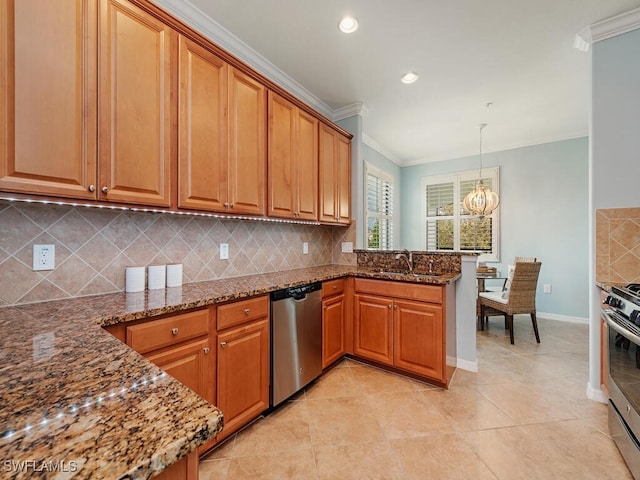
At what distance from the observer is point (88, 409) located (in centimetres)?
52

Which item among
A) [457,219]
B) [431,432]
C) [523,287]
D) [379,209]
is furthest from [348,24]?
[457,219]

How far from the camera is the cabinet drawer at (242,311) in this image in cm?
164

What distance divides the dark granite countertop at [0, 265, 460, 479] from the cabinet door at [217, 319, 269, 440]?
79 centimetres

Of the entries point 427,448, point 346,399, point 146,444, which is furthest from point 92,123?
Result: point 427,448

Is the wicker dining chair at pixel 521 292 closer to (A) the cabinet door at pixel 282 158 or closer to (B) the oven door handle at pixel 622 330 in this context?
(B) the oven door handle at pixel 622 330

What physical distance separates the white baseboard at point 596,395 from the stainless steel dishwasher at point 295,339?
209 cm

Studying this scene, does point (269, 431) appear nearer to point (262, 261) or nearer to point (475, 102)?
point (262, 261)

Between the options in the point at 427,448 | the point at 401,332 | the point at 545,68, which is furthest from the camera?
the point at 545,68

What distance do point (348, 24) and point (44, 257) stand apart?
2.43m

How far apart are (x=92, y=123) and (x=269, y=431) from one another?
199 cm

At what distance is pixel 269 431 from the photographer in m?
1.80

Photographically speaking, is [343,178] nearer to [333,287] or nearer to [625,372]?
[333,287]

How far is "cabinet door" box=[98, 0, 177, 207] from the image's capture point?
1.37 meters

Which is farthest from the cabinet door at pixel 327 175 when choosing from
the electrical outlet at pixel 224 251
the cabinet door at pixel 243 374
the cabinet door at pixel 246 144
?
the cabinet door at pixel 243 374
